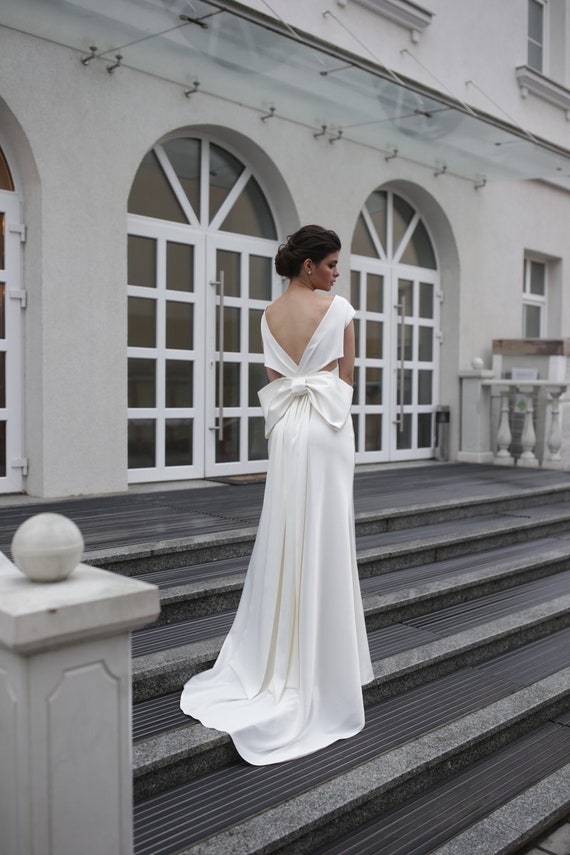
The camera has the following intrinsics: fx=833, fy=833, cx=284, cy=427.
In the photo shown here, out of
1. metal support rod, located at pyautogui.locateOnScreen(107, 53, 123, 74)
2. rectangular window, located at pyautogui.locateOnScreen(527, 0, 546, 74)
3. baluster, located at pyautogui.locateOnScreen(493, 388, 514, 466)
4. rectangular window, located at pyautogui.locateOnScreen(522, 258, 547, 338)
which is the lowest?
baluster, located at pyautogui.locateOnScreen(493, 388, 514, 466)

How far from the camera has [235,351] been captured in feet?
25.2

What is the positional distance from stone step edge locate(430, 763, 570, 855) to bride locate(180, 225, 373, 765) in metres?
0.60

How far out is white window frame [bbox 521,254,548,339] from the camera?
37.7 feet

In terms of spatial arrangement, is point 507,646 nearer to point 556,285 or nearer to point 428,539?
point 428,539

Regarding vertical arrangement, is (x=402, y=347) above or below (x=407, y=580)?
above

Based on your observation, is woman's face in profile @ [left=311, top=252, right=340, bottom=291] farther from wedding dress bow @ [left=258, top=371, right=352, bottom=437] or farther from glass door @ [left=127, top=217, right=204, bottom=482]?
glass door @ [left=127, top=217, right=204, bottom=482]

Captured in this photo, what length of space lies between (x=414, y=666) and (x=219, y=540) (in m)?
1.52

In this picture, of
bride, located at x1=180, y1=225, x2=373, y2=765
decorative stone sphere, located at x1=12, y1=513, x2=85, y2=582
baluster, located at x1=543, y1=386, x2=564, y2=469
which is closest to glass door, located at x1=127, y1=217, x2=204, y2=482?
bride, located at x1=180, y1=225, x2=373, y2=765

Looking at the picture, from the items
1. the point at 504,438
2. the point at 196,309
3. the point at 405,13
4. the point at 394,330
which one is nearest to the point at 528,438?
the point at 504,438

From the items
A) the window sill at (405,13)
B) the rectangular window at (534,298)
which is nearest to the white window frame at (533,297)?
the rectangular window at (534,298)

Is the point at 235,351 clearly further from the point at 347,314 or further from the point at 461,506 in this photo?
the point at 347,314

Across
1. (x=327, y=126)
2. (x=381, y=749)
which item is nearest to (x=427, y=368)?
(x=327, y=126)

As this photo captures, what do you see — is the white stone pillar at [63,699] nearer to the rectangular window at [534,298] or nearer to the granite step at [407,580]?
the granite step at [407,580]

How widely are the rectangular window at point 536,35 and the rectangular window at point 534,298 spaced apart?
2.63 metres
